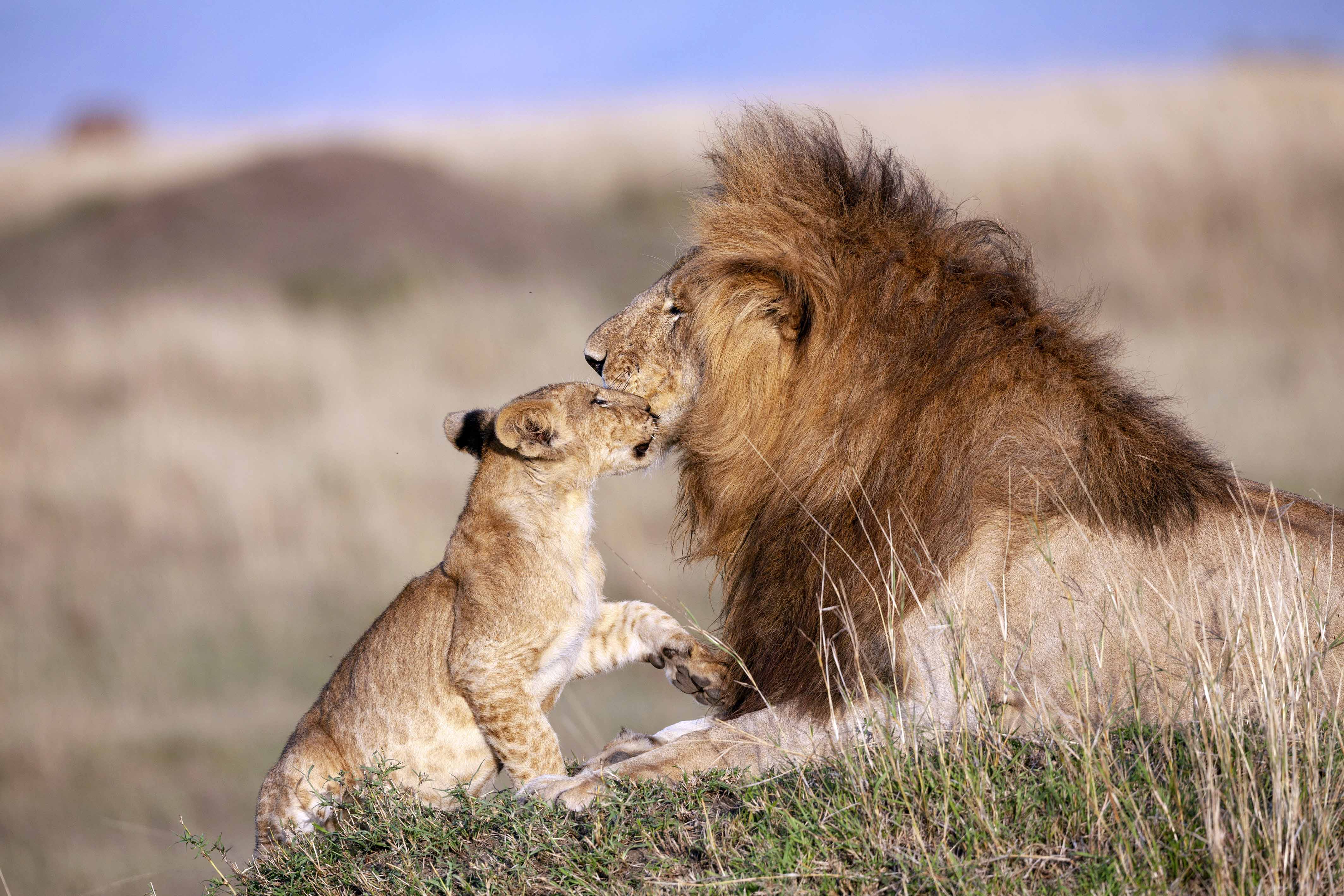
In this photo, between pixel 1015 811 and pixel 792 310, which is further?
Result: pixel 792 310

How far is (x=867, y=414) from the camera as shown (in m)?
3.87

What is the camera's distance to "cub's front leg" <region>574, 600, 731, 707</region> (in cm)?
432

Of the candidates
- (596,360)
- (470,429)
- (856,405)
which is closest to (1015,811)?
(856,405)

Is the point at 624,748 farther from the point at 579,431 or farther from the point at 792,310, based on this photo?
the point at 792,310

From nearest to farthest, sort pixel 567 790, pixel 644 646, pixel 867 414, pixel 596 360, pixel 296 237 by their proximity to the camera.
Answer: pixel 567 790, pixel 867 414, pixel 644 646, pixel 596 360, pixel 296 237

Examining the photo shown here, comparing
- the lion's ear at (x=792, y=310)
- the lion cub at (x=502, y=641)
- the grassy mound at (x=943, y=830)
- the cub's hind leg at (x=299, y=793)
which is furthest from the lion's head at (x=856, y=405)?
the cub's hind leg at (x=299, y=793)

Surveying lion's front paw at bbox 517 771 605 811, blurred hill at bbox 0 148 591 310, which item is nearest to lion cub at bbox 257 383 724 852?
lion's front paw at bbox 517 771 605 811

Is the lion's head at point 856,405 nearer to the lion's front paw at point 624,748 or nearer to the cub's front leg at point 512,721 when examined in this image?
the lion's front paw at point 624,748

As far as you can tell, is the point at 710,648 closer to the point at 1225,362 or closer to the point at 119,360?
the point at 1225,362

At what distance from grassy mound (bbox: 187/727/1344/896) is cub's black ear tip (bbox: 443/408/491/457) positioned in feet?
4.58

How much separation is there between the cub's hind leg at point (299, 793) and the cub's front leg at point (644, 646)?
34.4 inches

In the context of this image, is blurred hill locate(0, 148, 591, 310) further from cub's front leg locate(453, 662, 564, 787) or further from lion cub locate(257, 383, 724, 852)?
cub's front leg locate(453, 662, 564, 787)

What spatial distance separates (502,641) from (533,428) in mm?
704

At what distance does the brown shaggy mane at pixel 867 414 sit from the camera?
362 cm
